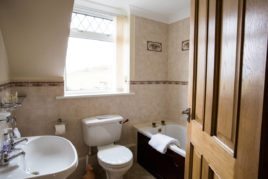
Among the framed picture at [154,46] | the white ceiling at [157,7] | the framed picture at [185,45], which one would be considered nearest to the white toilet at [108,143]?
the framed picture at [154,46]

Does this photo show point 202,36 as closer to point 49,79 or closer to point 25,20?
point 25,20

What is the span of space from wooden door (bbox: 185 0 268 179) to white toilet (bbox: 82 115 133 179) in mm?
836

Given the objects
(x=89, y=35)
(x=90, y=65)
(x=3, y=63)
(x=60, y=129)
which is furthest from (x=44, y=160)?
(x=89, y=35)

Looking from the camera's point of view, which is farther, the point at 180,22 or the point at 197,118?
the point at 180,22

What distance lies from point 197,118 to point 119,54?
1.73 m

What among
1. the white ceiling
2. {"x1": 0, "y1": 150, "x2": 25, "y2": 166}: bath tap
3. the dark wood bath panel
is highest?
the white ceiling

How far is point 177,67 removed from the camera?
267cm

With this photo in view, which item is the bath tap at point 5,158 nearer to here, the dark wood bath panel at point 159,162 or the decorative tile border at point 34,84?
the decorative tile border at point 34,84

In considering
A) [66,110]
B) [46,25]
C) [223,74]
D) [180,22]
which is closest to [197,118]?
[223,74]

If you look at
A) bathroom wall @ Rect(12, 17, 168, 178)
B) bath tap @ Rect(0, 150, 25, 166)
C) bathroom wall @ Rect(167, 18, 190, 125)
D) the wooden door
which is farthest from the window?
the wooden door

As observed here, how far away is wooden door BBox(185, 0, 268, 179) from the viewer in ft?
1.78

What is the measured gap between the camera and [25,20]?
1460 mm

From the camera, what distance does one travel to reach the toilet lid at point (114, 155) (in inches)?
69.7

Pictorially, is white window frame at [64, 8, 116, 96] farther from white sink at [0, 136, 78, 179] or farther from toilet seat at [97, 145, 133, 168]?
white sink at [0, 136, 78, 179]
